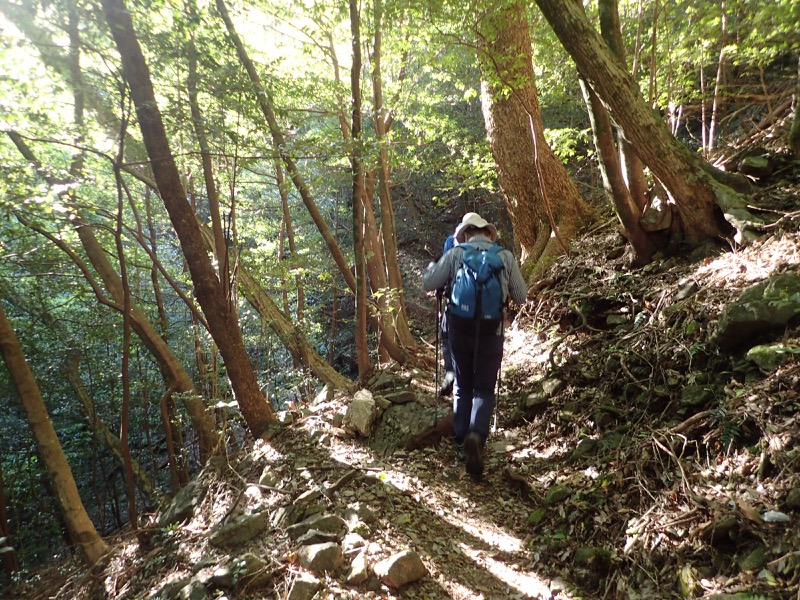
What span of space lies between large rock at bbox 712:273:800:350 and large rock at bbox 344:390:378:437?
3320mm

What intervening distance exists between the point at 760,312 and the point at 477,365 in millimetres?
2094

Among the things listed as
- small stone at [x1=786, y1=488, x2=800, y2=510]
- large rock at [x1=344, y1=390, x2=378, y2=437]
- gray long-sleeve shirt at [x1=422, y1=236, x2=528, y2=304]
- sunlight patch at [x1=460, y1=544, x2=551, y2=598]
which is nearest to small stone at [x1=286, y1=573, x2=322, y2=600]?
sunlight patch at [x1=460, y1=544, x2=551, y2=598]

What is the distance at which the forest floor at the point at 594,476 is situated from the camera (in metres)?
2.44

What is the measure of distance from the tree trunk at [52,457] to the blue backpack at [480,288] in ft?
17.9

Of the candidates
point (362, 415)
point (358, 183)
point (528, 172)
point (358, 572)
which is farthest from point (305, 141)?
point (358, 572)

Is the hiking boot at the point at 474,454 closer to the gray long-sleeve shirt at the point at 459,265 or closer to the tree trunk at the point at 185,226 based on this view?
the gray long-sleeve shirt at the point at 459,265

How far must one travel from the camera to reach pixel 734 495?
2.46 metres

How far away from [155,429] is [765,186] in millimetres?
17376

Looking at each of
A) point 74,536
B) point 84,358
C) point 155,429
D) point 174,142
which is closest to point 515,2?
point 174,142

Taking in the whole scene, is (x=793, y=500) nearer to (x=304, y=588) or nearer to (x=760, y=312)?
(x=760, y=312)

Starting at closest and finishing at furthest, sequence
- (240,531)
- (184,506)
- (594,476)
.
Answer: (594,476), (240,531), (184,506)

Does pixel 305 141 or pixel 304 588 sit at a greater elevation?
pixel 305 141

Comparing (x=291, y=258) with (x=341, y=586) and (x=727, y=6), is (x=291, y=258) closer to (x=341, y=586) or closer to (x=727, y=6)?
(x=341, y=586)

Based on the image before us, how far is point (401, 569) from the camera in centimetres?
280
